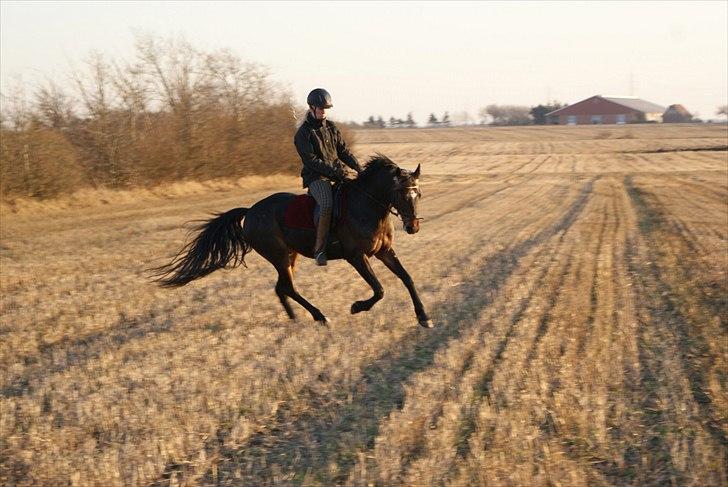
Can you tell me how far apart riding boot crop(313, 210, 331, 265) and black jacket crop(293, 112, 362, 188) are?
1.47 feet

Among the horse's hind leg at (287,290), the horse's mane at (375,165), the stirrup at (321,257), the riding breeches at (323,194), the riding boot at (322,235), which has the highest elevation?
the horse's mane at (375,165)

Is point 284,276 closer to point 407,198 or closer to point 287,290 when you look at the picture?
point 287,290

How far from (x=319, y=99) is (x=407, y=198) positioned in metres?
1.48

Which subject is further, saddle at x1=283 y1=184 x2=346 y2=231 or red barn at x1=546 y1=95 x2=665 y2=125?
red barn at x1=546 y1=95 x2=665 y2=125

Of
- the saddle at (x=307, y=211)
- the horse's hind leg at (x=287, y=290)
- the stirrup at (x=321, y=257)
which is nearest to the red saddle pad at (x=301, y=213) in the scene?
the saddle at (x=307, y=211)

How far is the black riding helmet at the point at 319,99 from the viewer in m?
8.73

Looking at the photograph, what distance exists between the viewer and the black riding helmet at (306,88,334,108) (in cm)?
873

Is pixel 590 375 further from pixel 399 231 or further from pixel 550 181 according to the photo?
pixel 550 181

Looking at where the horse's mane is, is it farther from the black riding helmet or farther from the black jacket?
the black riding helmet

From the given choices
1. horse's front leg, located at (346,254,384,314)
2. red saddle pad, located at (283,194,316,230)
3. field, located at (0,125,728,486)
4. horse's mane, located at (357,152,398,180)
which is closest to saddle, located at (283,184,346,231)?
red saddle pad, located at (283,194,316,230)

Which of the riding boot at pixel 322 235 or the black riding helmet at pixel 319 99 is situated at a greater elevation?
the black riding helmet at pixel 319 99

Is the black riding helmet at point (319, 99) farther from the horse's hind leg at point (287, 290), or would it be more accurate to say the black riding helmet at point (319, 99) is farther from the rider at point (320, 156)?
the horse's hind leg at point (287, 290)

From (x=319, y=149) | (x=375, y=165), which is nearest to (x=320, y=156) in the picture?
(x=319, y=149)

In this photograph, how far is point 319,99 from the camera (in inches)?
344
